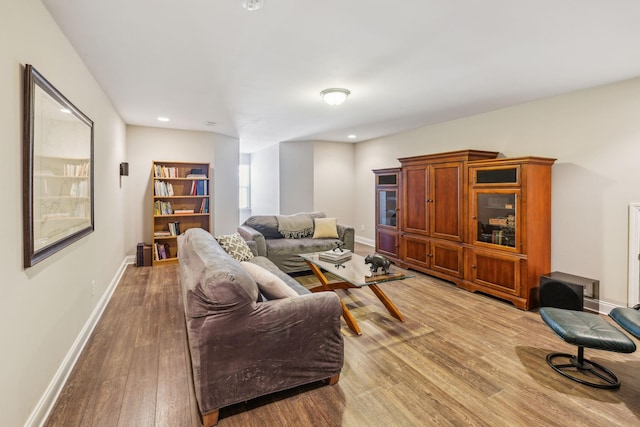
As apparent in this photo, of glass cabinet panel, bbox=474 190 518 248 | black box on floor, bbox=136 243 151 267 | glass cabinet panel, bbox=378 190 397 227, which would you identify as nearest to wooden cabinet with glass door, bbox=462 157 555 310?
glass cabinet panel, bbox=474 190 518 248

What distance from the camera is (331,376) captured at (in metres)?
2.08

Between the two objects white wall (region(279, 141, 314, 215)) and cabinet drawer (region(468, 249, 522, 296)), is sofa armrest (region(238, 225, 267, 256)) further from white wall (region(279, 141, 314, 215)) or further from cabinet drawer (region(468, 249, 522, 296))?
white wall (region(279, 141, 314, 215))

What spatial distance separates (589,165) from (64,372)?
5146mm

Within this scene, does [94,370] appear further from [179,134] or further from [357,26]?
[179,134]

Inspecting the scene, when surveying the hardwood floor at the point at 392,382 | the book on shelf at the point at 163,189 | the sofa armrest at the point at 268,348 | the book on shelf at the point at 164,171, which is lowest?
the hardwood floor at the point at 392,382

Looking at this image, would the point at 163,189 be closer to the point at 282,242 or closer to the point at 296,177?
the point at 282,242

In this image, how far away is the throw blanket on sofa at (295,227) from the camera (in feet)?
16.2

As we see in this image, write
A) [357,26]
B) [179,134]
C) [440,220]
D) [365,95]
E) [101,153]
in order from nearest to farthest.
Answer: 1. [357,26]
2. [101,153]
3. [365,95]
4. [440,220]
5. [179,134]

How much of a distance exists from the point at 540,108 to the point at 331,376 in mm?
3978

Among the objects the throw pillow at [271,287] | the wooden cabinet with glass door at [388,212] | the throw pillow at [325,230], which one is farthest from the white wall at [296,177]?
the throw pillow at [271,287]

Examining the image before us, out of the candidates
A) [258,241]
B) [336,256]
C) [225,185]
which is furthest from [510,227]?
[225,185]

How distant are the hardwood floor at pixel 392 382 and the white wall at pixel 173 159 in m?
2.56

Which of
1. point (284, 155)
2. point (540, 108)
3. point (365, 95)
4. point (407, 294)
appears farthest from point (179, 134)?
point (540, 108)

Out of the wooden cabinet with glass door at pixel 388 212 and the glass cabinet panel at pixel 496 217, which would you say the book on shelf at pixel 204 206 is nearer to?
the wooden cabinet with glass door at pixel 388 212
